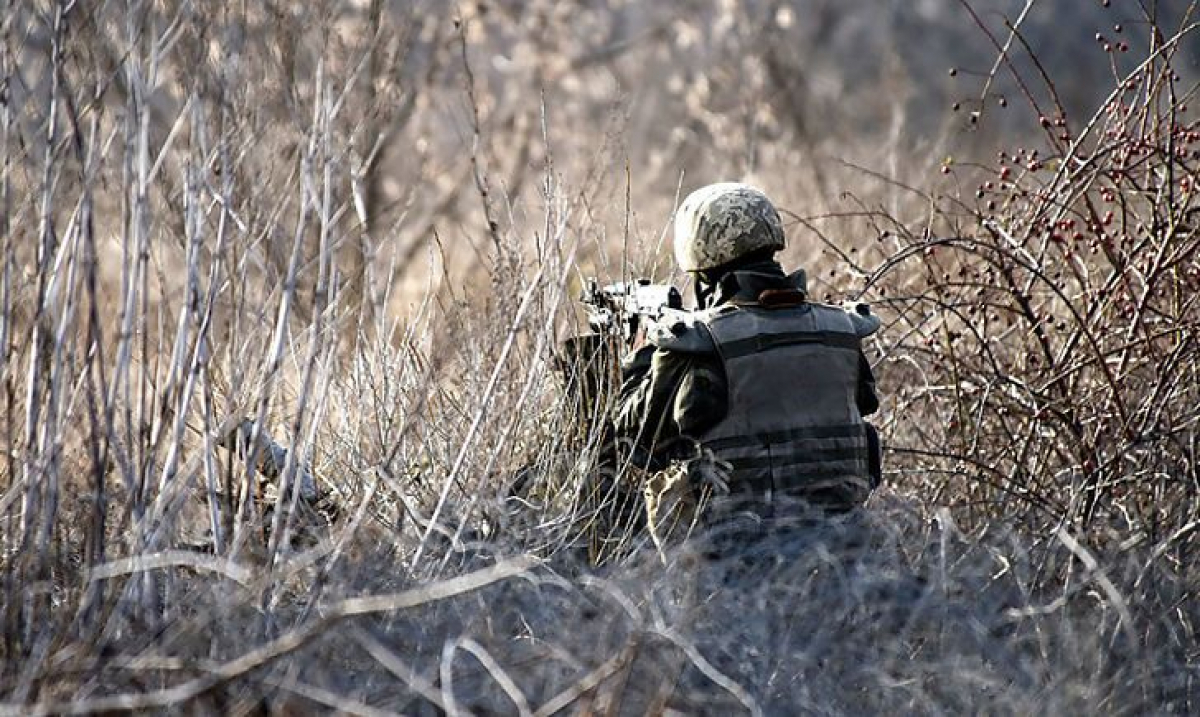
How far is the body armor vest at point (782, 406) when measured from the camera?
4129 millimetres

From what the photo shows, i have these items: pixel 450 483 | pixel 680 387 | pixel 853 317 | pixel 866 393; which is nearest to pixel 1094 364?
pixel 866 393

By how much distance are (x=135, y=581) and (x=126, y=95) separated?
Result: 92 centimetres

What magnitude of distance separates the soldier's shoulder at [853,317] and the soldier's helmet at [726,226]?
208mm

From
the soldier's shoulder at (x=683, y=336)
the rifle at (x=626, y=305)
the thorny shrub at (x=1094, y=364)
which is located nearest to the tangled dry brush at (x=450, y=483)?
the thorny shrub at (x=1094, y=364)

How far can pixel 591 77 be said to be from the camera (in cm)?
1390

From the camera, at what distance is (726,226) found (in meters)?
4.24

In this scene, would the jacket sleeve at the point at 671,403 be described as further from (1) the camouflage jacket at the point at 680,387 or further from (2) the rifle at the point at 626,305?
(2) the rifle at the point at 626,305

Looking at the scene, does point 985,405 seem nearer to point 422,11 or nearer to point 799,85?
point 422,11

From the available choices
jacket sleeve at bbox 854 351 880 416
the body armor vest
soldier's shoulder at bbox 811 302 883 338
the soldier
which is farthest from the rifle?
jacket sleeve at bbox 854 351 880 416

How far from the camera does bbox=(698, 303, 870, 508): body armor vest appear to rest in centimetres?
413

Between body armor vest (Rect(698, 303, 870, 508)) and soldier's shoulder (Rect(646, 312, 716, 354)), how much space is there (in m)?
0.02

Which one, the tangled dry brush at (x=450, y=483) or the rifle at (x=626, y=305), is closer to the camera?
the tangled dry brush at (x=450, y=483)

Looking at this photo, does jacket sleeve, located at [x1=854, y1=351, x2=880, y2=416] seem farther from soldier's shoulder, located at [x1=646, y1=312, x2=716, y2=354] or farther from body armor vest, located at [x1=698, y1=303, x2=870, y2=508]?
soldier's shoulder, located at [x1=646, y1=312, x2=716, y2=354]

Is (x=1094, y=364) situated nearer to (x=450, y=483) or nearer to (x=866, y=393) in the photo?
(x=866, y=393)
